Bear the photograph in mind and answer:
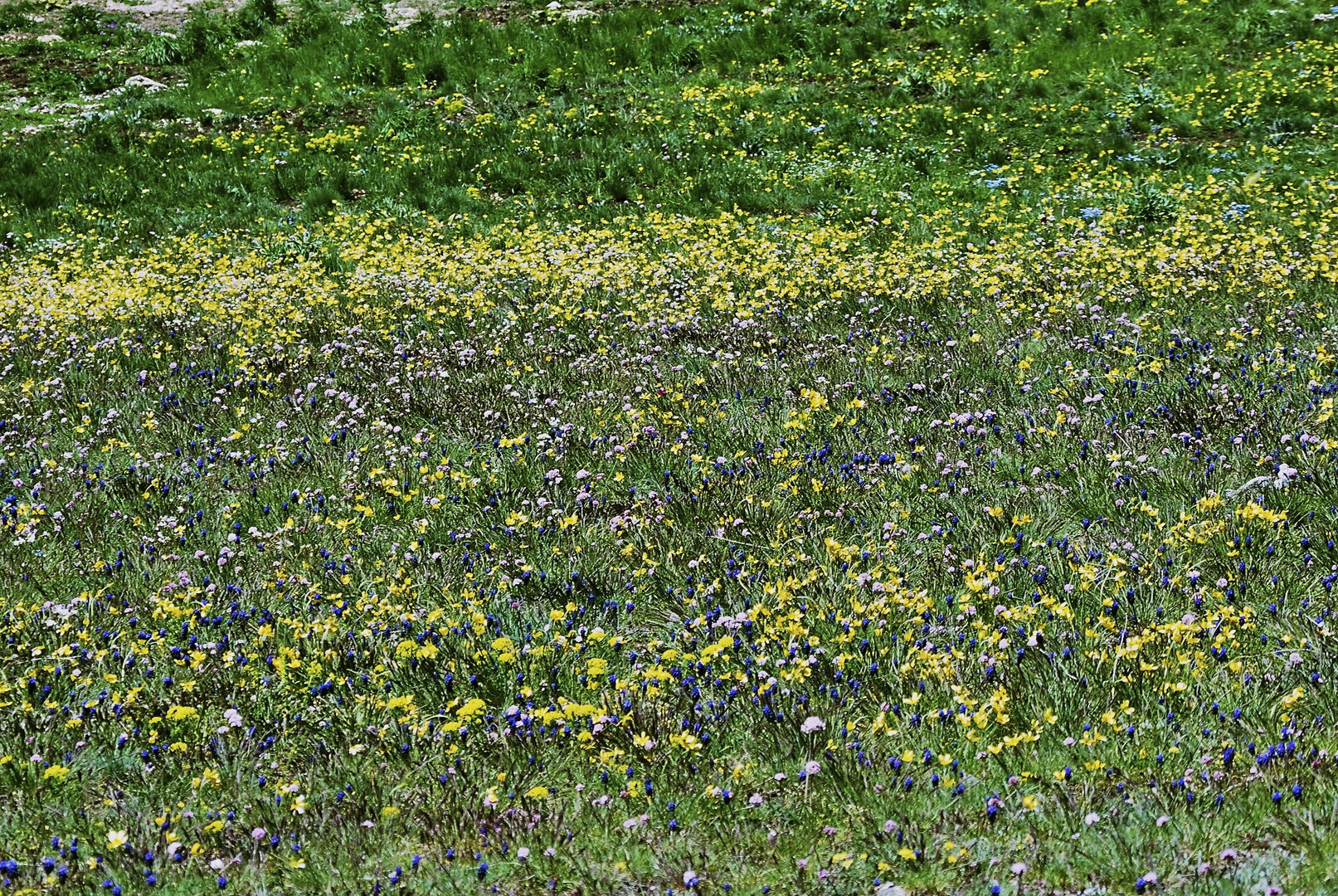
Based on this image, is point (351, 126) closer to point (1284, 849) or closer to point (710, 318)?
point (710, 318)

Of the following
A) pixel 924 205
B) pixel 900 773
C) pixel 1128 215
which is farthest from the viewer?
pixel 924 205

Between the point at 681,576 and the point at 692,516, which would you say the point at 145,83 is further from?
the point at 681,576

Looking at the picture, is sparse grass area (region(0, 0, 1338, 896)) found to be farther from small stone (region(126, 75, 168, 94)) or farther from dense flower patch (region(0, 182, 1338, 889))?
small stone (region(126, 75, 168, 94))

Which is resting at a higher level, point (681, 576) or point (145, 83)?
point (145, 83)

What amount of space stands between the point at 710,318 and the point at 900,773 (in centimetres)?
649

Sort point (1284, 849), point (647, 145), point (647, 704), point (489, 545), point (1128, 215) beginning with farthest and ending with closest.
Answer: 1. point (647, 145)
2. point (1128, 215)
3. point (489, 545)
4. point (647, 704)
5. point (1284, 849)

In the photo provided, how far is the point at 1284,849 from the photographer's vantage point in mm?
3600

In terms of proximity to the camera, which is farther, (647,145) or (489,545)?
(647,145)

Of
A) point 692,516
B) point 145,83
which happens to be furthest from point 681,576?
point 145,83

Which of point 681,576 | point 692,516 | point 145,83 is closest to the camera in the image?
point 681,576

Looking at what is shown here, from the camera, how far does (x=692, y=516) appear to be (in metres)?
6.38

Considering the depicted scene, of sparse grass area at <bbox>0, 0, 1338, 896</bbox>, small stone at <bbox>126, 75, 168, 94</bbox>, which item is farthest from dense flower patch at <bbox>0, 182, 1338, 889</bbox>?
small stone at <bbox>126, 75, 168, 94</bbox>

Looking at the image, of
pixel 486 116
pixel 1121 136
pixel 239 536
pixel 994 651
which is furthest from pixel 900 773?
pixel 486 116

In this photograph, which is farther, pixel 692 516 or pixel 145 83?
pixel 145 83
